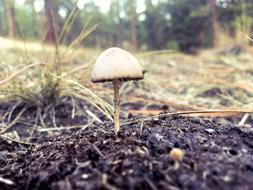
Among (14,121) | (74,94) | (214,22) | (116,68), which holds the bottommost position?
(14,121)

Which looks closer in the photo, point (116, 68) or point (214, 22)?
point (116, 68)

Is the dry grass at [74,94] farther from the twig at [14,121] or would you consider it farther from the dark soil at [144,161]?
the dark soil at [144,161]

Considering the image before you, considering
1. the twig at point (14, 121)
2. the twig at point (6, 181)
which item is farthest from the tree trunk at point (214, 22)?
the twig at point (6, 181)

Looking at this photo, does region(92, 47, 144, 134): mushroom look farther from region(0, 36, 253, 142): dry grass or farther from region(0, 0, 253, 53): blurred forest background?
region(0, 0, 253, 53): blurred forest background

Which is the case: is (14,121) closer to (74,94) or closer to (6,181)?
(74,94)

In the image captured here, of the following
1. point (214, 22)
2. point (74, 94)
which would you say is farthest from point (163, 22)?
point (74, 94)

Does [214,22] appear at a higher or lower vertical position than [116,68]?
higher

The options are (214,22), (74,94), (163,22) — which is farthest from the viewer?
(163,22)

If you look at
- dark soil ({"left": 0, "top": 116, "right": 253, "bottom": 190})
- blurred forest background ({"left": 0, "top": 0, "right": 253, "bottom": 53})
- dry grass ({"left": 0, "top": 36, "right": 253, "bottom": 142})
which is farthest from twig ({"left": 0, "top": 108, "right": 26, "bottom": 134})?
blurred forest background ({"left": 0, "top": 0, "right": 253, "bottom": 53})
